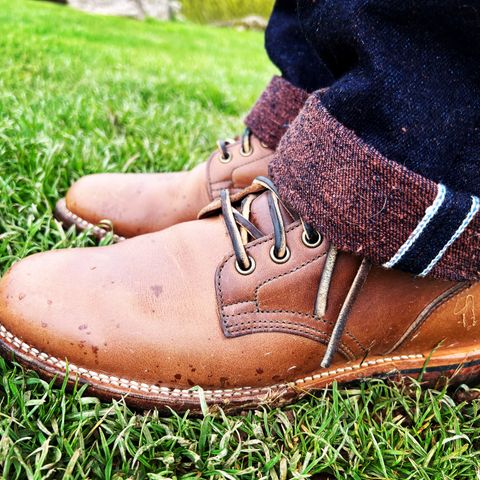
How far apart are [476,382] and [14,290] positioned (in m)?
1.15

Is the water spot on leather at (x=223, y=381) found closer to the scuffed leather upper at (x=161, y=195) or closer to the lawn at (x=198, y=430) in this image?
the lawn at (x=198, y=430)

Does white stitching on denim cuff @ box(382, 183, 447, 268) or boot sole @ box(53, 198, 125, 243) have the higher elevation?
white stitching on denim cuff @ box(382, 183, 447, 268)

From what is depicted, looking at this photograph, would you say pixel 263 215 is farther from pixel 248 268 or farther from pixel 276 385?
pixel 276 385

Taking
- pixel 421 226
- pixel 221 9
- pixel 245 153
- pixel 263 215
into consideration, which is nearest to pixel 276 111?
pixel 245 153

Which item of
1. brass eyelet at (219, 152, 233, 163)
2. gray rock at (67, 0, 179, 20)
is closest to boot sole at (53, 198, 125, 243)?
brass eyelet at (219, 152, 233, 163)

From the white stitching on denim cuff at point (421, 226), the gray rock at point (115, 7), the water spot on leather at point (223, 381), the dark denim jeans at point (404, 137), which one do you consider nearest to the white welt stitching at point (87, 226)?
the water spot on leather at point (223, 381)

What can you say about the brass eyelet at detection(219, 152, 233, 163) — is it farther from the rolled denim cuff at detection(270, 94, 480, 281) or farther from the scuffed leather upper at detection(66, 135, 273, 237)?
the rolled denim cuff at detection(270, 94, 480, 281)

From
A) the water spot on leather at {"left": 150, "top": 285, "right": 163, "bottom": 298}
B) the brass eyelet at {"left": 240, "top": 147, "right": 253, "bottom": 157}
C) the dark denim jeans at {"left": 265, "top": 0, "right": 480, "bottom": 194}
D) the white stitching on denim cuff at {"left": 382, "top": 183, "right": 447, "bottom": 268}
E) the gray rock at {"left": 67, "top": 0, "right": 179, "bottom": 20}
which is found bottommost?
the gray rock at {"left": 67, "top": 0, "right": 179, "bottom": 20}

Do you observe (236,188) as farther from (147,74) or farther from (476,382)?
(147,74)

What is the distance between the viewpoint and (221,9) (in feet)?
92.6

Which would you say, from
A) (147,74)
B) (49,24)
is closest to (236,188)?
(147,74)

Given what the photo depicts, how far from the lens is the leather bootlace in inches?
45.0

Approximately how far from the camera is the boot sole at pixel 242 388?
114cm

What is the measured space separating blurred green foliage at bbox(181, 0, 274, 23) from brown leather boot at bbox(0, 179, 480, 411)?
26579 millimetres
